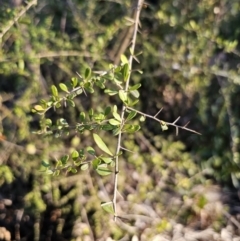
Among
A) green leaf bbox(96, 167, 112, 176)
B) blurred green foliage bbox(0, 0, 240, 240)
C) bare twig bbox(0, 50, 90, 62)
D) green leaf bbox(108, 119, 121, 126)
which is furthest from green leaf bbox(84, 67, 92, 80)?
bare twig bbox(0, 50, 90, 62)

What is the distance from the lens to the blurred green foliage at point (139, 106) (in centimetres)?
258

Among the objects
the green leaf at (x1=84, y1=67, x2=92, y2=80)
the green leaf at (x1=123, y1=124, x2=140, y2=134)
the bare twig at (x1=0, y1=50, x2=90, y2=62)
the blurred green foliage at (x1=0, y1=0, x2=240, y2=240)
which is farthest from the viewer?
the blurred green foliage at (x1=0, y1=0, x2=240, y2=240)

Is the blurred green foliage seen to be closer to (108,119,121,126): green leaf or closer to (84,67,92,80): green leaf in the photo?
(84,67,92,80): green leaf

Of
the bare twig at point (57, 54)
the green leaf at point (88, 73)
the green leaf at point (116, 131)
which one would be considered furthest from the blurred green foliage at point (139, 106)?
the green leaf at point (116, 131)

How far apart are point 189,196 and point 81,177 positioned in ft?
2.07

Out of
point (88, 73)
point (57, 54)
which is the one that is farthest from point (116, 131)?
point (57, 54)

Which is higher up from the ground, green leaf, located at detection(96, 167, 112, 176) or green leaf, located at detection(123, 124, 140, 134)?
green leaf, located at detection(123, 124, 140, 134)

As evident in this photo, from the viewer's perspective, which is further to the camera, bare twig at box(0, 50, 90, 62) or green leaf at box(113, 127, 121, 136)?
bare twig at box(0, 50, 90, 62)

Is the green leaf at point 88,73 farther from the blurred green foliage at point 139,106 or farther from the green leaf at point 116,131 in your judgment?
the blurred green foliage at point 139,106

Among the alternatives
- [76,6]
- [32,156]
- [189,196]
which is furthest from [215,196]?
[76,6]

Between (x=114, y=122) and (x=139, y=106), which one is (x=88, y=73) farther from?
(x=139, y=106)

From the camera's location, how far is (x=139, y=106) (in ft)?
10.2

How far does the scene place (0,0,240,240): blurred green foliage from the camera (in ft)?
8.48

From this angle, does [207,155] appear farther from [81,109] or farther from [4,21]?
[4,21]
